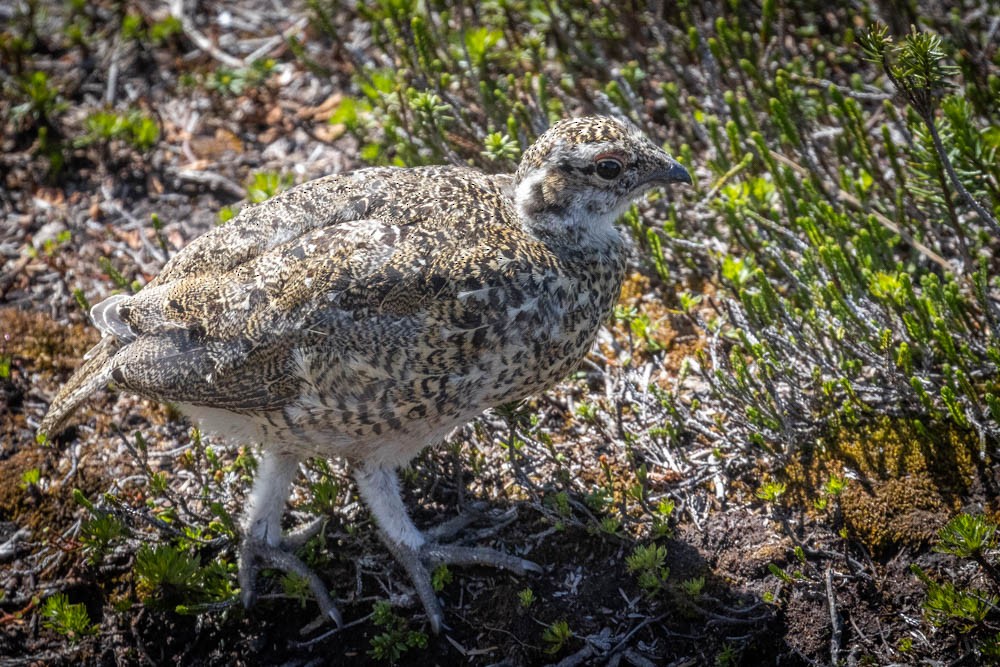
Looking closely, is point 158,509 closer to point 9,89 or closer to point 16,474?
point 16,474

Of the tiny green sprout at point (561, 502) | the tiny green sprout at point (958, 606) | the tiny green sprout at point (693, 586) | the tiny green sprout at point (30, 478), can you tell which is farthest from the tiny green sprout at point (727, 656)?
the tiny green sprout at point (30, 478)

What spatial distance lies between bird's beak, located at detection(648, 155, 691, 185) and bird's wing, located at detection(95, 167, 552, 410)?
2.27 ft

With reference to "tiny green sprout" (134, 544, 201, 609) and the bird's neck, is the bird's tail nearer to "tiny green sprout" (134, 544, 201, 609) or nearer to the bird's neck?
"tiny green sprout" (134, 544, 201, 609)

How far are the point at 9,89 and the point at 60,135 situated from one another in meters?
Result: 0.51

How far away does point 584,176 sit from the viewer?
141 inches

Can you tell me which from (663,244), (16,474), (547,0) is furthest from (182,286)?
(547,0)

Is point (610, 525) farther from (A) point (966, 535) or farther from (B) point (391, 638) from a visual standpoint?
(A) point (966, 535)

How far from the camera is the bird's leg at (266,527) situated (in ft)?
12.5

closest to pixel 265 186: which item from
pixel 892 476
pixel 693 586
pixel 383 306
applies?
pixel 383 306

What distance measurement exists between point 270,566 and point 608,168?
91.0 inches

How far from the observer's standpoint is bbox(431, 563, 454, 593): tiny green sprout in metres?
3.70

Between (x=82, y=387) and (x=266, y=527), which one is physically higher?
(x=82, y=387)

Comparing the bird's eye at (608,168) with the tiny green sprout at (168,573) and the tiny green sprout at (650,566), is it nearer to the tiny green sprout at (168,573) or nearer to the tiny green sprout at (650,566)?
the tiny green sprout at (650,566)

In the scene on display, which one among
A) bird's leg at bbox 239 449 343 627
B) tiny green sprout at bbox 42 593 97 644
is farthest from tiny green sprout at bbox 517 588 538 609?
tiny green sprout at bbox 42 593 97 644
